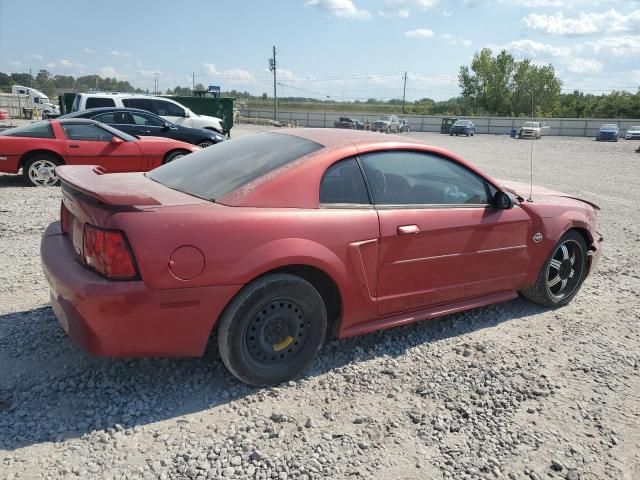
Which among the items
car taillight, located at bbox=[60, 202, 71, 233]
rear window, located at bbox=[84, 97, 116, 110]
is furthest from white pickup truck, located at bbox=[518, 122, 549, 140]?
rear window, located at bbox=[84, 97, 116, 110]

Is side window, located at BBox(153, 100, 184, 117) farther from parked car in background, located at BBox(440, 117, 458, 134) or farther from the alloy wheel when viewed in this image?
parked car in background, located at BBox(440, 117, 458, 134)

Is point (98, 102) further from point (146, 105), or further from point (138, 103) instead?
point (146, 105)

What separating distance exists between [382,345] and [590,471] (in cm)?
149

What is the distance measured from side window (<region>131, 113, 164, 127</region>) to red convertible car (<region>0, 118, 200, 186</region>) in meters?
2.54

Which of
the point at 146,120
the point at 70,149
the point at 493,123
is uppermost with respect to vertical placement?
the point at 493,123

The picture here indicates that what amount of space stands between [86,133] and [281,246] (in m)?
7.75

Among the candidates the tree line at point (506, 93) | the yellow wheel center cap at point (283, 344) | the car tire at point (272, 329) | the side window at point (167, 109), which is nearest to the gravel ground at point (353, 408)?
the car tire at point (272, 329)

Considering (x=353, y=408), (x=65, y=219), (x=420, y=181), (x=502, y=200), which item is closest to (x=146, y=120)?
(x=65, y=219)

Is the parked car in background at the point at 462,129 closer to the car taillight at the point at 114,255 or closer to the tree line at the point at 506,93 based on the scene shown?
the tree line at the point at 506,93

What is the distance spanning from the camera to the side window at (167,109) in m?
16.4

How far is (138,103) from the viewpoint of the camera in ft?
52.5

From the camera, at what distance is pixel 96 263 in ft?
8.68

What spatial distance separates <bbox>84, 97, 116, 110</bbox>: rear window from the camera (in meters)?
15.3

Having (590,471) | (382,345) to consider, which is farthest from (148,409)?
(590,471)
